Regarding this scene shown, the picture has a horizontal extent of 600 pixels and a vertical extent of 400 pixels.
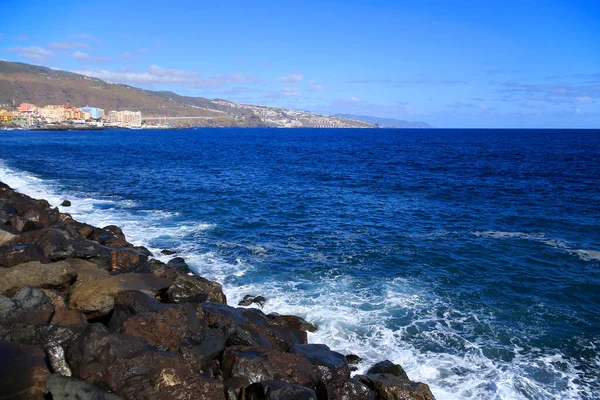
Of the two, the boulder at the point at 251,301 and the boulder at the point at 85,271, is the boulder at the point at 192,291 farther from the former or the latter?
the boulder at the point at 85,271

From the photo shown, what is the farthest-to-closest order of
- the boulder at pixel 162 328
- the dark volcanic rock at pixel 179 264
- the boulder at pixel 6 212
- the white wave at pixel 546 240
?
the white wave at pixel 546 240
the boulder at pixel 6 212
the dark volcanic rock at pixel 179 264
the boulder at pixel 162 328

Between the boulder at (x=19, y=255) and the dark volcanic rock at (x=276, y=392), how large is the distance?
9111mm

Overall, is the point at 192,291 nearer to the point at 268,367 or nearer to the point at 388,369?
the point at 268,367

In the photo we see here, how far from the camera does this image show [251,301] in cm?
1570

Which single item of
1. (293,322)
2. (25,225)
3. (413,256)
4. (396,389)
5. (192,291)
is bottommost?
(293,322)

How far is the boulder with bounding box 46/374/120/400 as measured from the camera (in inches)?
274

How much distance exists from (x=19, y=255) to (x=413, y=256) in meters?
16.2

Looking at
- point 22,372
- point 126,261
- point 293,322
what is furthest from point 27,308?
point 293,322

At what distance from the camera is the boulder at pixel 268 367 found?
Answer: 29.4 feet

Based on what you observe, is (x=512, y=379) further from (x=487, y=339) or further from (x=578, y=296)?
(x=578, y=296)

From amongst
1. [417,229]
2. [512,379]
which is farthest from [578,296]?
[417,229]

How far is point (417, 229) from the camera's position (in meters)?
25.4

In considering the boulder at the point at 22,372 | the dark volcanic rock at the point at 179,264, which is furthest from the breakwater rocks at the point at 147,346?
the dark volcanic rock at the point at 179,264

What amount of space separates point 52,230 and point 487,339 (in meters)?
15.5
